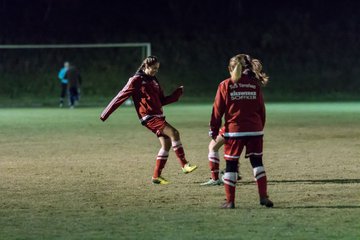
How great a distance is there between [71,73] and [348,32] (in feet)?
78.1

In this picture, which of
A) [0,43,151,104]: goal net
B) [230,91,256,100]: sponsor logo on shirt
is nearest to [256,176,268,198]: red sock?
[230,91,256,100]: sponsor logo on shirt

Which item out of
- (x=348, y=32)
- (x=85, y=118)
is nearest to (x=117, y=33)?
(x=348, y=32)

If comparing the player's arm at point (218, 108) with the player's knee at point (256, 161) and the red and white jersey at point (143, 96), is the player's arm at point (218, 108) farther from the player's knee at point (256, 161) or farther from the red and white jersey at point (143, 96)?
the red and white jersey at point (143, 96)

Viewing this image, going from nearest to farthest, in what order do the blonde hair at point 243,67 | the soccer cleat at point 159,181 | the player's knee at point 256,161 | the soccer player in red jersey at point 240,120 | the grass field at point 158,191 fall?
1. the grass field at point 158,191
2. the blonde hair at point 243,67
3. the soccer player in red jersey at point 240,120
4. the player's knee at point 256,161
5. the soccer cleat at point 159,181

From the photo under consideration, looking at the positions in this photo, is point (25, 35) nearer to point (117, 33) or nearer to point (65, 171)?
point (117, 33)

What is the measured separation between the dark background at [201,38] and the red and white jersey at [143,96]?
33.0m

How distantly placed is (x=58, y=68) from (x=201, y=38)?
31.6 feet

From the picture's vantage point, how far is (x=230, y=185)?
9656 millimetres

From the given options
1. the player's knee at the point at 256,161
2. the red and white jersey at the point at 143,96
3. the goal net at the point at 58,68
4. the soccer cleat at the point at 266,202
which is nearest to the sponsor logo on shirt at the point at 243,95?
the player's knee at the point at 256,161

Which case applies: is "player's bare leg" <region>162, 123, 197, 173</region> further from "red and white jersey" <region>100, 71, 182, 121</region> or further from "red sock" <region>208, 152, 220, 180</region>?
"red sock" <region>208, 152, 220, 180</region>

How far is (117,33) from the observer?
52688mm

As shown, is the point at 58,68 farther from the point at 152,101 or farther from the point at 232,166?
the point at 232,166

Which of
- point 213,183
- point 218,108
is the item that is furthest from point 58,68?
point 218,108

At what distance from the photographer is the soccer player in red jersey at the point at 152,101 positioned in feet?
38.9
